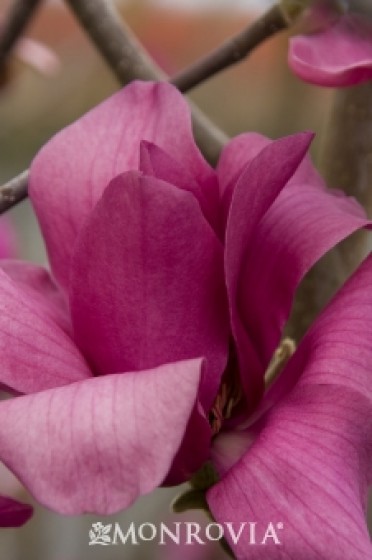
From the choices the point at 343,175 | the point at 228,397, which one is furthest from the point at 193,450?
the point at 343,175

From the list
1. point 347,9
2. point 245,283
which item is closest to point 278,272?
point 245,283

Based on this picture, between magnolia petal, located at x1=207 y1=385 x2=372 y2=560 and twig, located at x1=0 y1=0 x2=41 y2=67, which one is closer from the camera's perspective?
magnolia petal, located at x1=207 y1=385 x2=372 y2=560

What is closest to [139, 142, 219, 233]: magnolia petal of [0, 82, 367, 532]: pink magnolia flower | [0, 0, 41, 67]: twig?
[0, 82, 367, 532]: pink magnolia flower

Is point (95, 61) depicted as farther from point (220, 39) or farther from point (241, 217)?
point (241, 217)

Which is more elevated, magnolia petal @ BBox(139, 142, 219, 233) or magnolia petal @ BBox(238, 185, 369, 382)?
magnolia petal @ BBox(139, 142, 219, 233)

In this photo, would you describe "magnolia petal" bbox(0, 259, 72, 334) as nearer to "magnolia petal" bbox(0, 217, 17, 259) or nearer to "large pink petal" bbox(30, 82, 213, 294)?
"large pink petal" bbox(30, 82, 213, 294)

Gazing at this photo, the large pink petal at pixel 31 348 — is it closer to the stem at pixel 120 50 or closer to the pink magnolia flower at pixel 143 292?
the pink magnolia flower at pixel 143 292

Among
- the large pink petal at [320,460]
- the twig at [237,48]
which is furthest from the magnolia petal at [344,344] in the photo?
the twig at [237,48]
